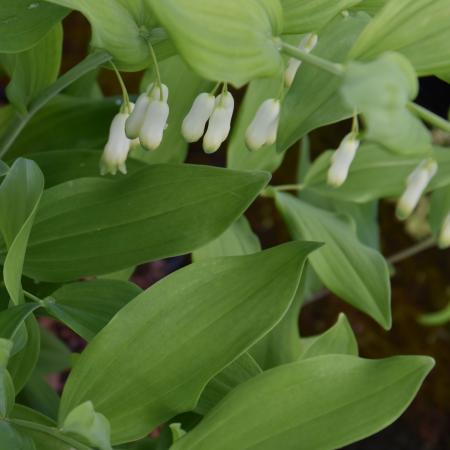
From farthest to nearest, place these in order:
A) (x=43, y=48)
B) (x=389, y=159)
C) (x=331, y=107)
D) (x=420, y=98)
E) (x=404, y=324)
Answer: (x=404, y=324) < (x=420, y=98) < (x=389, y=159) < (x=43, y=48) < (x=331, y=107)

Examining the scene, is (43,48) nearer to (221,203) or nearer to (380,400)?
(221,203)

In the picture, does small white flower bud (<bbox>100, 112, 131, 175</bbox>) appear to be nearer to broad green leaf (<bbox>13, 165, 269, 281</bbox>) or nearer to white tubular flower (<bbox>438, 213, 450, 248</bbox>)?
broad green leaf (<bbox>13, 165, 269, 281</bbox>)

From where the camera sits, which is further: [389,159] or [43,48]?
[389,159]

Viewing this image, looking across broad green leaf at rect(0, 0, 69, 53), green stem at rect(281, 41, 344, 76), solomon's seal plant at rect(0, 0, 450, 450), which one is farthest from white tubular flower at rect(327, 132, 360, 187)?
broad green leaf at rect(0, 0, 69, 53)

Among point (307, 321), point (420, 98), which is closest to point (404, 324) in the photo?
point (307, 321)

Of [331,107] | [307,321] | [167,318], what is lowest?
[307,321]

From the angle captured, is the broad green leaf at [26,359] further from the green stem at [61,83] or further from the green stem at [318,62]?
the green stem at [318,62]

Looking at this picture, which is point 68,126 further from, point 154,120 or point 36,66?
point 154,120
